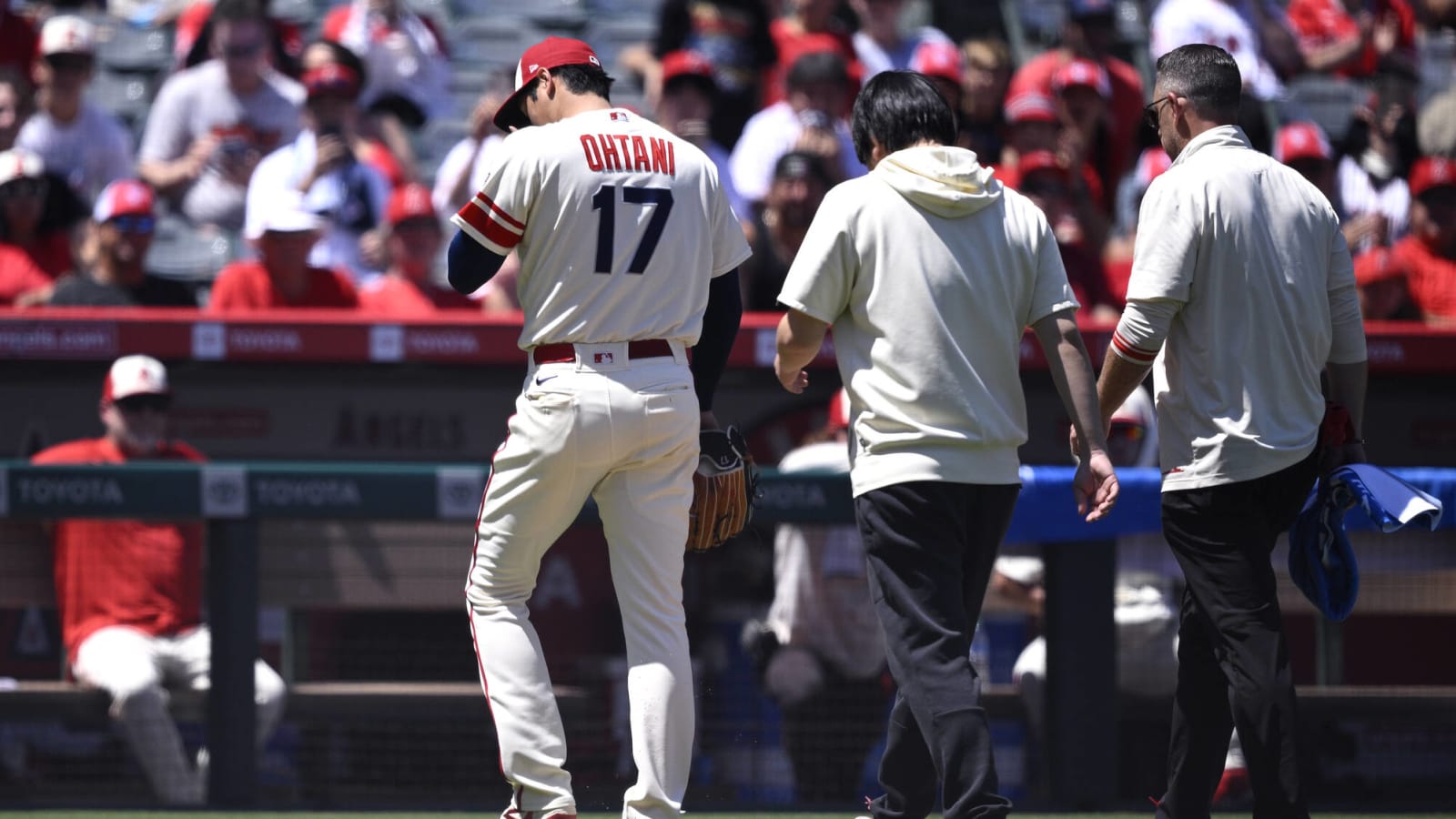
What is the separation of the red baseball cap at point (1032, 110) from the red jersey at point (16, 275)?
4.58 m

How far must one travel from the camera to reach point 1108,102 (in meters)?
9.56

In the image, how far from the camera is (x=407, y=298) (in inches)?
302

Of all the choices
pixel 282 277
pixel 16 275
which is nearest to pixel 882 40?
pixel 282 277

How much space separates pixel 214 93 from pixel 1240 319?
6340mm

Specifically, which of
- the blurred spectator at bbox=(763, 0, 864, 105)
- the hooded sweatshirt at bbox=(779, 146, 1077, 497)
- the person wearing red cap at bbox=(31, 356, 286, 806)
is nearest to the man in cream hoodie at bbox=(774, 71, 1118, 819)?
the hooded sweatshirt at bbox=(779, 146, 1077, 497)

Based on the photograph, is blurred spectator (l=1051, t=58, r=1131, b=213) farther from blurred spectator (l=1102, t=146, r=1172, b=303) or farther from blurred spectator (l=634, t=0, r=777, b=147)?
blurred spectator (l=634, t=0, r=777, b=147)

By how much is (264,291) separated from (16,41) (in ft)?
11.4

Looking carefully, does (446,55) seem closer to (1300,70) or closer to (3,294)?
(3,294)

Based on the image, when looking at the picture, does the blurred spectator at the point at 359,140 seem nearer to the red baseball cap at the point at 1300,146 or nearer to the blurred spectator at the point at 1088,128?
the blurred spectator at the point at 1088,128

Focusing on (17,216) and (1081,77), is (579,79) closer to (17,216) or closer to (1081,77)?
(17,216)

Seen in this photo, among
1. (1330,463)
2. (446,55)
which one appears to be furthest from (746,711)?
(446,55)

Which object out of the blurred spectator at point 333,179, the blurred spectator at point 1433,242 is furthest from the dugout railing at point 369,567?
the blurred spectator at point 1433,242

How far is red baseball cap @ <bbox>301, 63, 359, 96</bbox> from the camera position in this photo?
28.2 ft

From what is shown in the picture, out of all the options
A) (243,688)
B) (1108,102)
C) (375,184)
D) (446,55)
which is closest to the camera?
(243,688)
